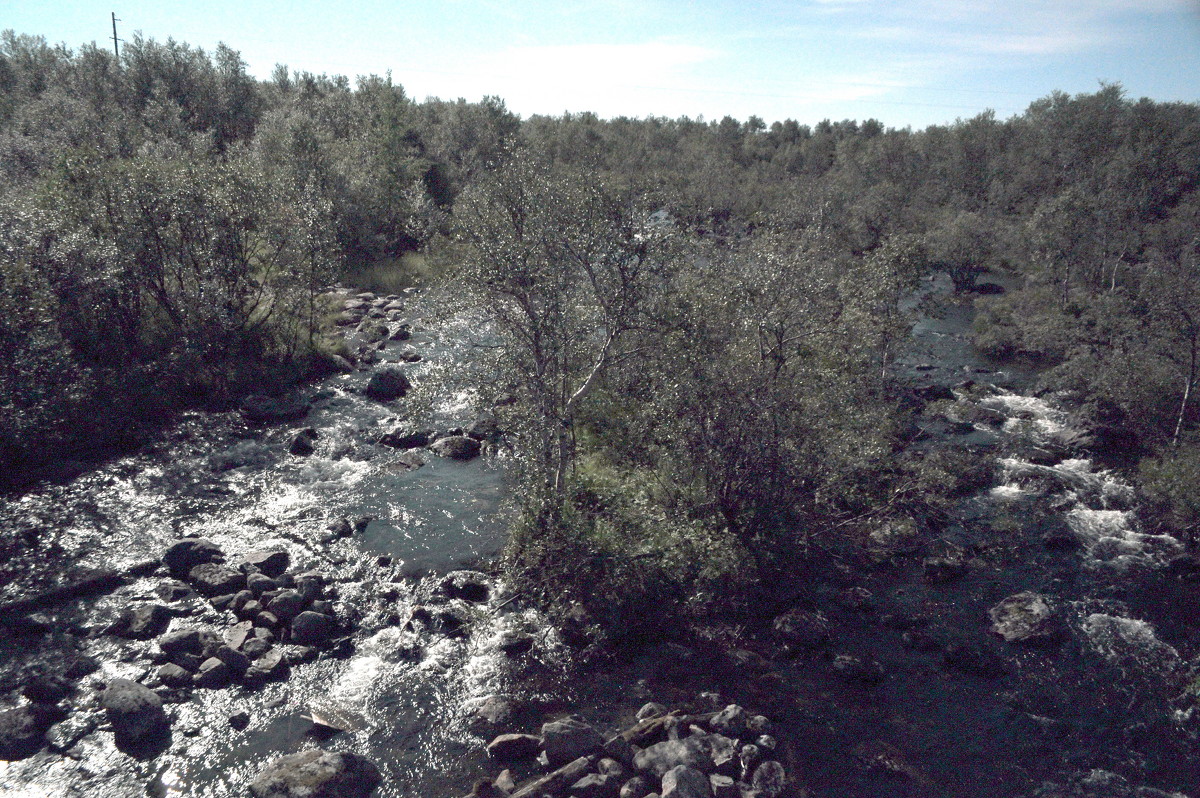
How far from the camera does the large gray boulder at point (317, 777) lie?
40.0 ft

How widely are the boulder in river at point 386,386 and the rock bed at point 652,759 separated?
20799mm

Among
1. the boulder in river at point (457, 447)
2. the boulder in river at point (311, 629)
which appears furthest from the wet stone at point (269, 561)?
the boulder in river at point (457, 447)

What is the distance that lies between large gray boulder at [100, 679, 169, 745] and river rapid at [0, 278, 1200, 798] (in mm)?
274

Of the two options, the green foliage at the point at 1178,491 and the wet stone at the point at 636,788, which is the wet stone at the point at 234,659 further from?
the green foliage at the point at 1178,491

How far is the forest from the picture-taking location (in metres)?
17.7

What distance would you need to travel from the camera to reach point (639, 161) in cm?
8562

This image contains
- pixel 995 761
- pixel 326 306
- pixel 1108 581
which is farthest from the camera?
pixel 326 306

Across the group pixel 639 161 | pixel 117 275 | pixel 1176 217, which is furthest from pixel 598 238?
pixel 639 161

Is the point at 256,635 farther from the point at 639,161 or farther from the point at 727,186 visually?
the point at 639,161

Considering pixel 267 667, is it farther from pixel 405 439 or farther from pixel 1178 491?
pixel 1178 491

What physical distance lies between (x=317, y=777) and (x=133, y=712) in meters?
4.24

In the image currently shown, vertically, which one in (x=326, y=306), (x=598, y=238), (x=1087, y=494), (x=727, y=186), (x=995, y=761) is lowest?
(x=995, y=761)

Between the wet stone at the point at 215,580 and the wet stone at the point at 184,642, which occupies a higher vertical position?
the wet stone at the point at 215,580

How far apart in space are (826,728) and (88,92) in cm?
6819
